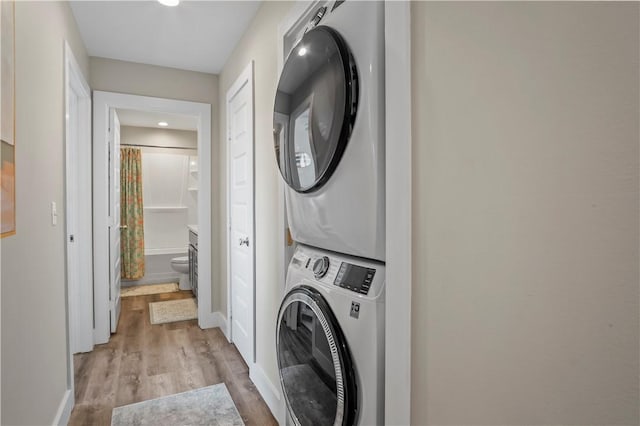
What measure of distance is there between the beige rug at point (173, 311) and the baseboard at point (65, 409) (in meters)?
1.59

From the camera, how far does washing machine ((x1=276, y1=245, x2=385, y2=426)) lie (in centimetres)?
96

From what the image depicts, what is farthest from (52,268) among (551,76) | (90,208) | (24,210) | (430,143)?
(551,76)

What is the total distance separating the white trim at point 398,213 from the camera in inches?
34.5

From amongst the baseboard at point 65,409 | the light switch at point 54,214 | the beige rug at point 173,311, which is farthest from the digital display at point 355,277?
the beige rug at point 173,311

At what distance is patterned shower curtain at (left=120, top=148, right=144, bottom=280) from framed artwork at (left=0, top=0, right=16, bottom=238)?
4.34 m

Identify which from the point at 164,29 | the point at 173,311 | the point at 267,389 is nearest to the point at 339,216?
the point at 267,389

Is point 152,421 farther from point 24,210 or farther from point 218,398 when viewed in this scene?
point 24,210

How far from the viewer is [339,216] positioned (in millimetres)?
1109

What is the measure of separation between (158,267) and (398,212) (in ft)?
17.9

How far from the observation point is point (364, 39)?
1005 millimetres

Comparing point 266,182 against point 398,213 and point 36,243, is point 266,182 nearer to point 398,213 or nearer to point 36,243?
point 36,243

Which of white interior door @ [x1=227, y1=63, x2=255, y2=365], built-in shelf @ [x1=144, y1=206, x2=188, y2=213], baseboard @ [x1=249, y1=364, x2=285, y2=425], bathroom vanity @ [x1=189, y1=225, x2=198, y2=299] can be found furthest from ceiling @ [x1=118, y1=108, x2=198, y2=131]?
baseboard @ [x1=249, y1=364, x2=285, y2=425]

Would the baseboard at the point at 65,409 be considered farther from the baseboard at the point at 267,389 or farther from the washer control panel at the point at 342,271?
the washer control panel at the point at 342,271

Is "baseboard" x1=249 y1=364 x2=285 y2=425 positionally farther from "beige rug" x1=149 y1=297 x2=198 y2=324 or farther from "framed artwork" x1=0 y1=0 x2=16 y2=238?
"beige rug" x1=149 y1=297 x2=198 y2=324
